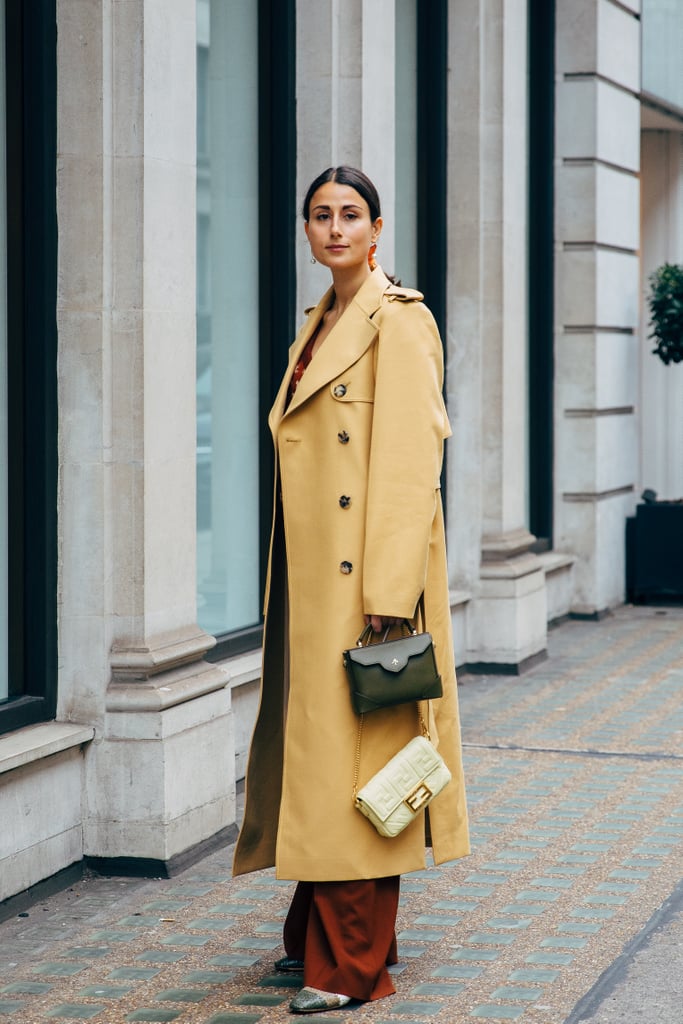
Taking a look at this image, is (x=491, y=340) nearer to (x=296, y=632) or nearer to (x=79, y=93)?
(x=79, y=93)

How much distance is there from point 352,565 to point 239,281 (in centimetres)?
335

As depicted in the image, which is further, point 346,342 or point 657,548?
point 657,548

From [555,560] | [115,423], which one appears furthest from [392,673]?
[555,560]

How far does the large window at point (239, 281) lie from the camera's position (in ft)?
25.1

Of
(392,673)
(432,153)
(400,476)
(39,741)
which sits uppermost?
(432,153)

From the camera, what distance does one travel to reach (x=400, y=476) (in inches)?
188

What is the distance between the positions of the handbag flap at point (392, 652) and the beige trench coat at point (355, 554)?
86mm

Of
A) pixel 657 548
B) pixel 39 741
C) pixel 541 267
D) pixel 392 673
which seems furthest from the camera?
pixel 657 548

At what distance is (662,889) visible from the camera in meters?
6.02

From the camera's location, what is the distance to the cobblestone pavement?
4.91m

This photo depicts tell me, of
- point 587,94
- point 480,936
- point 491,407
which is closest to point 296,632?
point 480,936

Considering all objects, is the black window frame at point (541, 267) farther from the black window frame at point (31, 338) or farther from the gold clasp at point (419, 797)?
the gold clasp at point (419, 797)

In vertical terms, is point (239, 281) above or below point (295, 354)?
above

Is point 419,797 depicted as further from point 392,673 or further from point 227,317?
point 227,317
